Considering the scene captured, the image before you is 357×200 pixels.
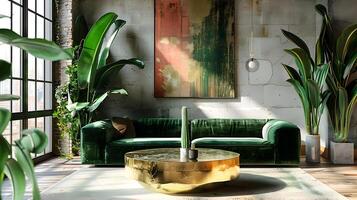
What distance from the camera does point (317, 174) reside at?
4590mm

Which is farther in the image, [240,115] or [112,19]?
[240,115]

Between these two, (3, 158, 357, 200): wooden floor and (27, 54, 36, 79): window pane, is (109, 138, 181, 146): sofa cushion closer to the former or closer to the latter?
(3, 158, 357, 200): wooden floor

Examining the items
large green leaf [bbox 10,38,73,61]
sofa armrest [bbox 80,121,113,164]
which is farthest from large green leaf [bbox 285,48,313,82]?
large green leaf [bbox 10,38,73,61]

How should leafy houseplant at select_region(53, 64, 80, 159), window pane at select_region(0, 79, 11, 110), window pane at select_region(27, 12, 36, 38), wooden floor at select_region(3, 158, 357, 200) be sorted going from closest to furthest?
wooden floor at select_region(3, 158, 357, 200) → window pane at select_region(0, 79, 11, 110) → window pane at select_region(27, 12, 36, 38) → leafy houseplant at select_region(53, 64, 80, 159)

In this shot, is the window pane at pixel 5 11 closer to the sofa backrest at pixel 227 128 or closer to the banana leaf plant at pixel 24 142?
the sofa backrest at pixel 227 128


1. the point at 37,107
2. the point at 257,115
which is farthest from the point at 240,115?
the point at 37,107

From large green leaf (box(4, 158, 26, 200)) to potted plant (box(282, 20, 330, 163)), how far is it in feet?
15.6

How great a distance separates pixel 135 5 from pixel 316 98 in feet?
10.0

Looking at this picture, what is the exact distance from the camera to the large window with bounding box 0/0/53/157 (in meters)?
4.55

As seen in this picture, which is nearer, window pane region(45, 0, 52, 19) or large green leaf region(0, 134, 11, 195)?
large green leaf region(0, 134, 11, 195)

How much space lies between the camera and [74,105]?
5199 millimetres

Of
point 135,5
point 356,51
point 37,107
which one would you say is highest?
point 135,5

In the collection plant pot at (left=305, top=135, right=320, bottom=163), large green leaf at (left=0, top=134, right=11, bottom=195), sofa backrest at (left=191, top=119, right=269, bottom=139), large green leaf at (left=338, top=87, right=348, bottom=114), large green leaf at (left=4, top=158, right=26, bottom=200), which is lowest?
plant pot at (left=305, top=135, right=320, bottom=163)

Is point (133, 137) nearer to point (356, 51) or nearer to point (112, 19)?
point (112, 19)
